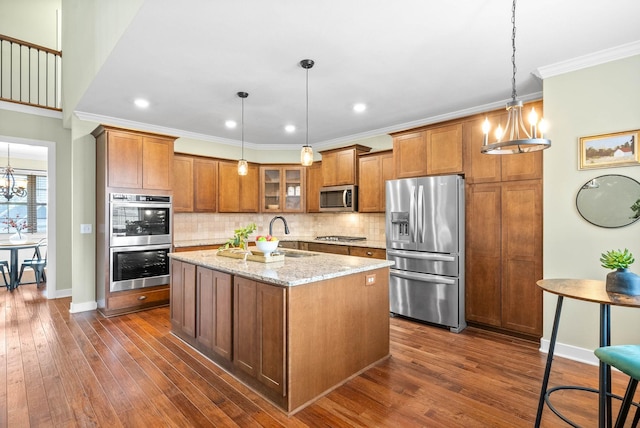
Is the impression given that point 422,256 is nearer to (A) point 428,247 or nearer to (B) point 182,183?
(A) point 428,247

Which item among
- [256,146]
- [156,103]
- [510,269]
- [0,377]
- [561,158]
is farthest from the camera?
[256,146]

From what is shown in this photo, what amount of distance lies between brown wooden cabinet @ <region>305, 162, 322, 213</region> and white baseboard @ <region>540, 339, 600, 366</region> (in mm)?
3985

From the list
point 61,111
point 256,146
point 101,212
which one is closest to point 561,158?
point 256,146

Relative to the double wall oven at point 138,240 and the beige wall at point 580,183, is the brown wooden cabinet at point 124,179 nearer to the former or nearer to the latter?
the double wall oven at point 138,240

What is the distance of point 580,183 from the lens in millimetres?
3004

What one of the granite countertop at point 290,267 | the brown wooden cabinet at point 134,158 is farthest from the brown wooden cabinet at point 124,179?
the granite countertop at point 290,267

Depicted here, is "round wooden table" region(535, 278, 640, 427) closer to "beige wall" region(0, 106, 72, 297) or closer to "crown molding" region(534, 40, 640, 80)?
"crown molding" region(534, 40, 640, 80)

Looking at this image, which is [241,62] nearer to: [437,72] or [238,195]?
[437,72]

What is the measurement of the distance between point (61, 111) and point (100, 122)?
3.28 ft

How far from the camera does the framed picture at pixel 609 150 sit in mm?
2754

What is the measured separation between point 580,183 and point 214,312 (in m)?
3.50

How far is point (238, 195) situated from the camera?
6000 mm

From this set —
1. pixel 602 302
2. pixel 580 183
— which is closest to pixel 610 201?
pixel 580 183

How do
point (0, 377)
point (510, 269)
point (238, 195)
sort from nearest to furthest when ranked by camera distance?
point (0, 377) < point (510, 269) < point (238, 195)
